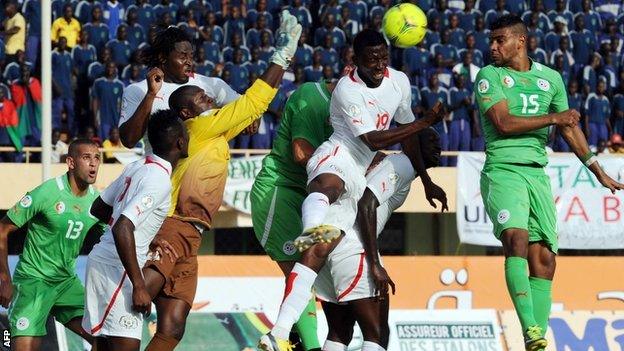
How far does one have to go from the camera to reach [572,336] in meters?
13.4

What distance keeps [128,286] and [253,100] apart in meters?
1.56

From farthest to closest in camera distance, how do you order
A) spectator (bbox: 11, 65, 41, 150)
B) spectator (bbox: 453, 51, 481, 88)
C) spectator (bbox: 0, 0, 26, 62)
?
spectator (bbox: 453, 51, 481, 88) → spectator (bbox: 0, 0, 26, 62) → spectator (bbox: 11, 65, 41, 150)

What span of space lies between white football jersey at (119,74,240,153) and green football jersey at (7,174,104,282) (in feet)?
5.56

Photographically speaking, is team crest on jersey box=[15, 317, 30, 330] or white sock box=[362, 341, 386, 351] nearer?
white sock box=[362, 341, 386, 351]

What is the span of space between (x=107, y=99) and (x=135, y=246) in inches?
550

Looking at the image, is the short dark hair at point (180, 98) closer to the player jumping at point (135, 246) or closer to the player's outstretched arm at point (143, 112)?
the player's outstretched arm at point (143, 112)

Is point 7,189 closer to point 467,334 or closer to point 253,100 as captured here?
point 467,334

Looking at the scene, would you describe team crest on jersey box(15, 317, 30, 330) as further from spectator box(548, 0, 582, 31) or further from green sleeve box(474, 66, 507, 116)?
spectator box(548, 0, 582, 31)

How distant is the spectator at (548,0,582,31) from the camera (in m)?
26.2

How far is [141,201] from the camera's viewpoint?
27.2ft

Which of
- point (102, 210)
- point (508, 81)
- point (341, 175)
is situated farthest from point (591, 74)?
point (102, 210)

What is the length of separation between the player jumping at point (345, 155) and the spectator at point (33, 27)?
1410 centimetres

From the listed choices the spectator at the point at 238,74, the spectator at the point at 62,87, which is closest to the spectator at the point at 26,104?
the spectator at the point at 62,87

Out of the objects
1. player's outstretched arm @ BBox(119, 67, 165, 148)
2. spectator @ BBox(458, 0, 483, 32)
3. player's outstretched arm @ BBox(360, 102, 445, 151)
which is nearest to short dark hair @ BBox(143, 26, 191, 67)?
player's outstretched arm @ BBox(119, 67, 165, 148)
